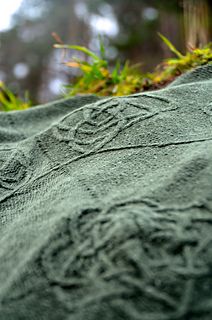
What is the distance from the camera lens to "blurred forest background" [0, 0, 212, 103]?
3.27 meters

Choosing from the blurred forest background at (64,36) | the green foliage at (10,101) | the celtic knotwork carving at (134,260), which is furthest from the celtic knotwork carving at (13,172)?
the blurred forest background at (64,36)

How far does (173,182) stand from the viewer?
44cm

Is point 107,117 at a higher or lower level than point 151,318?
higher

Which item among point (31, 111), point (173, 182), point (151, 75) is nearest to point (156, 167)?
point (173, 182)

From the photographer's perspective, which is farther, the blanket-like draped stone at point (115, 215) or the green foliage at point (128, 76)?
the green foliage at point (128, 76)

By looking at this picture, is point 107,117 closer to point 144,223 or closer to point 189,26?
point 144,223

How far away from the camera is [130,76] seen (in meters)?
1.08

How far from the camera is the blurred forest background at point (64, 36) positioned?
3270 mm

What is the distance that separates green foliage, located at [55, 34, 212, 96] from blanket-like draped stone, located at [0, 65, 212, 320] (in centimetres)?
36

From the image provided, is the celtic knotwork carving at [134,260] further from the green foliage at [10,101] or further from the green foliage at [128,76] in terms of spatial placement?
the green foliage at [10,101]

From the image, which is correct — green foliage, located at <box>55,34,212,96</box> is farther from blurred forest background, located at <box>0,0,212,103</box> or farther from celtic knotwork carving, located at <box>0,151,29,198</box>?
blurred forest background, located at <box>0,0,212,103</box>

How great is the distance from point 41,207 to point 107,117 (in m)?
0.19

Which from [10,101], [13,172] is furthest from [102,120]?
[10,101]

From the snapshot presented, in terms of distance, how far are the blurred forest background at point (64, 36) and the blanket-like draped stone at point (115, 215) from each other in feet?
7.05
